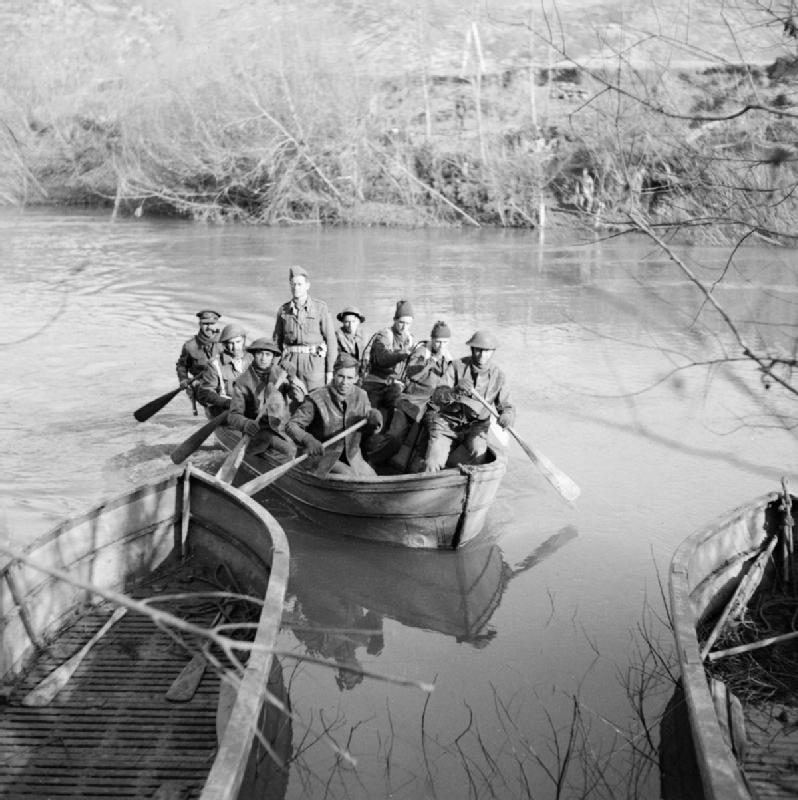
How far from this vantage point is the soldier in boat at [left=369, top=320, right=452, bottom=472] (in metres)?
8.98

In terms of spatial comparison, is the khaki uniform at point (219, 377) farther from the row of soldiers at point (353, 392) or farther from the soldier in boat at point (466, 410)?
the soldier in boat at point (466, 410)

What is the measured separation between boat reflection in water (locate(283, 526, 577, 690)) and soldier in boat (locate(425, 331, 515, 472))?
2.83ft

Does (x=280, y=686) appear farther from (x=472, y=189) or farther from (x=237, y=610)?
(x=472, y=189)

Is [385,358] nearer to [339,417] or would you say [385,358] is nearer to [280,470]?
[339,417]

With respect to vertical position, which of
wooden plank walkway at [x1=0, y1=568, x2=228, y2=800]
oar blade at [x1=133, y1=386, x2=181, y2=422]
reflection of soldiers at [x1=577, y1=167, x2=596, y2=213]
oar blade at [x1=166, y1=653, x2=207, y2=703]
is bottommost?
oar blade at [x1=133, y1=386, x2=181, y2=422]

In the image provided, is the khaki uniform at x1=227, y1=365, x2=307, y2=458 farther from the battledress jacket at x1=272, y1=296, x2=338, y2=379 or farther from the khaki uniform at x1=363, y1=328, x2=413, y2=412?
the khaki uniform at x1=363, y1=328, x2=413, y2=412

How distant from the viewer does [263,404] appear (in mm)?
9258

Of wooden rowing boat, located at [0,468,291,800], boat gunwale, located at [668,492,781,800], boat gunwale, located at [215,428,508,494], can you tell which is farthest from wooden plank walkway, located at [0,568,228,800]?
boat gunwale, located at [215,428,508,494]

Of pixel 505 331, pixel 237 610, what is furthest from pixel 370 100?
pixel 237 610

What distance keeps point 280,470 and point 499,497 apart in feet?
9.28

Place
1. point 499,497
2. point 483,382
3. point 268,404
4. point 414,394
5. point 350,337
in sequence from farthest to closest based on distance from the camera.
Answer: point 350,337, point 499,497, point 414,394, point 483,382, point 268,404

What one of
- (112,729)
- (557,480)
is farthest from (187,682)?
(557,480)

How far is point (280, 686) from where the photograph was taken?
6.23 m

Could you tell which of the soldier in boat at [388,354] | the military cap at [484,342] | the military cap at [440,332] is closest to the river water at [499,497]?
the military cap at [484,342]
